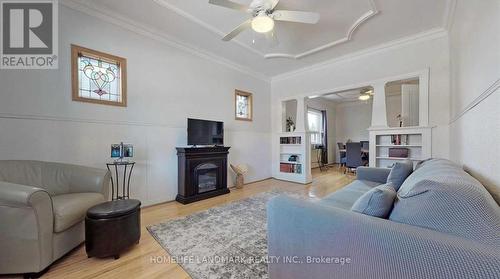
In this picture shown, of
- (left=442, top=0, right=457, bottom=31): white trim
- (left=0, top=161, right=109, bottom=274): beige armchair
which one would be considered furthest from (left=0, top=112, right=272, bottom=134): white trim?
(left=442, top=0, right=457, bottom=31): white trim

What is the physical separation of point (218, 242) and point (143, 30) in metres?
3.26

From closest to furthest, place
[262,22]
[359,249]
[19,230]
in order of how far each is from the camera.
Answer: [359,249]
[19,230]
[262,22]

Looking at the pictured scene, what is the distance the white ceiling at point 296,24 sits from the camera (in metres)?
2.51

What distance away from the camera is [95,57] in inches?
104

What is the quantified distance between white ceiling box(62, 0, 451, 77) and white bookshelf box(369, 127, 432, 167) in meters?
1.61

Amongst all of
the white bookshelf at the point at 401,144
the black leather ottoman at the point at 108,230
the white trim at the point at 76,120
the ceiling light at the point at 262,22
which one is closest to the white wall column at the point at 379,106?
the white bookshelf at the point at 401,144

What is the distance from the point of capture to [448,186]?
814 mm

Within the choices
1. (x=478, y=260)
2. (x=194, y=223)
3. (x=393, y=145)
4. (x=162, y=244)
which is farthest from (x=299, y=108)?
(x=478, y=260)

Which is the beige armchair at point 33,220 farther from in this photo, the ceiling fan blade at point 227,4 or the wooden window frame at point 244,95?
the wooden window frame at point 244,95

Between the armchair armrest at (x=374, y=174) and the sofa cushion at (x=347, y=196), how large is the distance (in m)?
0.11

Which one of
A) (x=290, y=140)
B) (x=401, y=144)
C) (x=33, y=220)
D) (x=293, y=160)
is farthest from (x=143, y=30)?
(x=401, y=144)

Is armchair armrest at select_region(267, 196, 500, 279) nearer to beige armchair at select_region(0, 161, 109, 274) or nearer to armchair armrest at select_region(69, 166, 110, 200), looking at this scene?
beige armchair at select_region(0, 161, 109, 274)

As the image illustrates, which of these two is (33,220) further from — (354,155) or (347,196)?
(354,155)

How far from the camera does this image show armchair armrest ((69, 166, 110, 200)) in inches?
81.7
